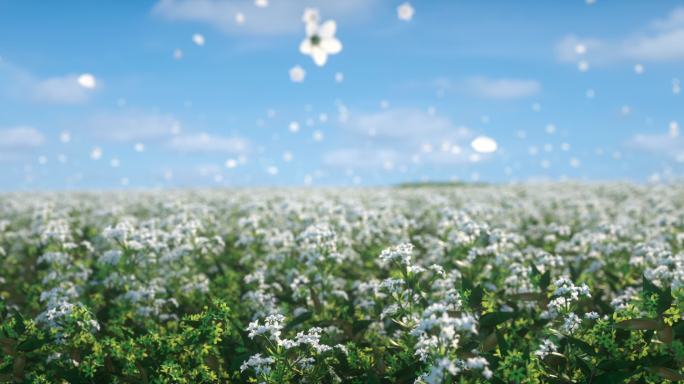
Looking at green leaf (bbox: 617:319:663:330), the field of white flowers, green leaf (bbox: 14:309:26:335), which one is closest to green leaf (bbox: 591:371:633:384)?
the field of white flowers

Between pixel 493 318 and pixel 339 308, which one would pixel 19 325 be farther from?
pixel 493 318

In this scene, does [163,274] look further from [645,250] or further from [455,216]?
[645,250]

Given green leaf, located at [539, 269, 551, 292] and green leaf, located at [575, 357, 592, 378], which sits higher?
green leaf, located at [539, 269, 551, 292]

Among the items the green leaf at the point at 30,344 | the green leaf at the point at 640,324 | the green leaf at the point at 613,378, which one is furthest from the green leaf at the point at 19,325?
the green leaf at the point at 640,324

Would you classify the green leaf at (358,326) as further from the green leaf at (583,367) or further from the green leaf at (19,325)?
the green leaf at (19,325)

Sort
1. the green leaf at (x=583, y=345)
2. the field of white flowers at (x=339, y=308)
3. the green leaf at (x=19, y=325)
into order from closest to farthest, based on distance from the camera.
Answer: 1. the green leaf at (x=583, y=345)
2. the field of white flowers at (x=339, y=308)
3. the green leaf at (x=19, y=325)

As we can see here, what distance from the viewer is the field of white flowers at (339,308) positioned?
490 cm

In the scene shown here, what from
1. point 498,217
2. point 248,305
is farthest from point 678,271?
point 498,217

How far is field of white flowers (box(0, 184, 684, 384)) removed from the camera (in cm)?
490

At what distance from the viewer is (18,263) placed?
13.6 m

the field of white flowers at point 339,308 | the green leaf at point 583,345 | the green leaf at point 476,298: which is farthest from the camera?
the green leaf at point 476,298

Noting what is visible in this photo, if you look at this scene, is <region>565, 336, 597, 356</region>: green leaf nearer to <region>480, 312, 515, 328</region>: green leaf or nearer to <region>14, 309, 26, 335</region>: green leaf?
<region>480, 312, 515, 328</region>: green leaf

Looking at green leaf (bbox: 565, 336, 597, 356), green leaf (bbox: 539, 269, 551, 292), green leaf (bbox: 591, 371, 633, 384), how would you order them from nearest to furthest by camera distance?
green leaf (bbox: 591, 371, 633, 384) → green leaf (bbox: 565, 336, 597, 356) → green leaf (bbox: 539, 269, 551, 292)

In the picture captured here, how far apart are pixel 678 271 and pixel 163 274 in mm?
8147
